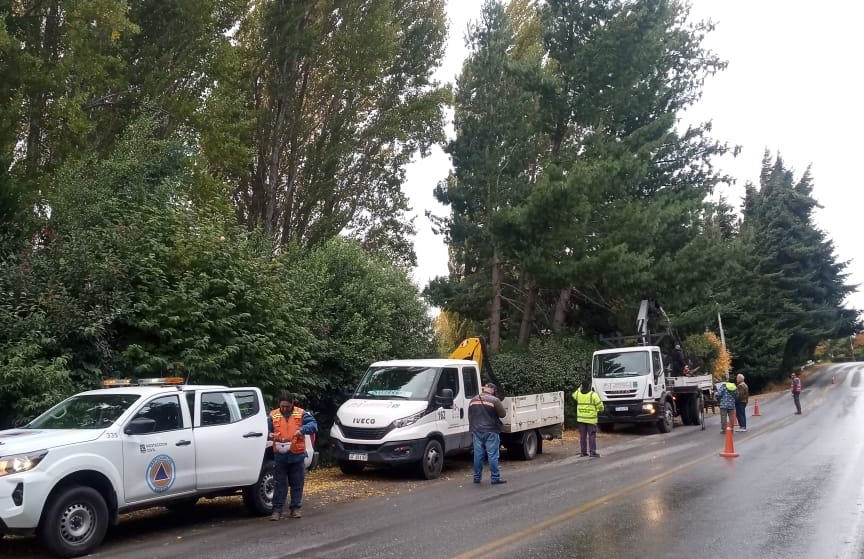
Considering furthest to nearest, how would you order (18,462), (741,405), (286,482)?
(741,405) → (286,482) → (18,462)

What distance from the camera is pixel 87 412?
859 centimetres

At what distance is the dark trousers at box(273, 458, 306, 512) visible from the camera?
9664mm

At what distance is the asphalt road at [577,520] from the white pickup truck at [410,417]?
653 millimetres

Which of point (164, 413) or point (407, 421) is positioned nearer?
point (164, 413)

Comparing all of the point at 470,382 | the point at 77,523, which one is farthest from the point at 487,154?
the point at 77,523

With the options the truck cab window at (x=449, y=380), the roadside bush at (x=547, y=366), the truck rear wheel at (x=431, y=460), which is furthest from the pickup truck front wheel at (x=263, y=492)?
the roadside bush at (x=547, y=366)

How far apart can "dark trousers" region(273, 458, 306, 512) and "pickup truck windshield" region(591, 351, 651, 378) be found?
1494cm

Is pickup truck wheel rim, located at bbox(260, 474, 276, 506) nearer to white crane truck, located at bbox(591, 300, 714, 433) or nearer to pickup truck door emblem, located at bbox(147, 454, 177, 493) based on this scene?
pickup truck door emblem, located at bbox(147, 454, 177, 493)

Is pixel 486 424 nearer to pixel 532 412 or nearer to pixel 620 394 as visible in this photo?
pixel 532 412

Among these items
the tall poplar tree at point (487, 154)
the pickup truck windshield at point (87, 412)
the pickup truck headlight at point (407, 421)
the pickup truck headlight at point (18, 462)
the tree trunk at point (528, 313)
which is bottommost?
the pickup truck headlight at point (407, 421)

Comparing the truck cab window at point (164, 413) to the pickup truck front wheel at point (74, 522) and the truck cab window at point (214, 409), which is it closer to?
the truck cab window at point (214, 409)

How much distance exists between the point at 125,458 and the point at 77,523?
2.71ft

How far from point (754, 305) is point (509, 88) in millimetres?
32634

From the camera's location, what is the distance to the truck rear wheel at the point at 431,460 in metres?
13.1
